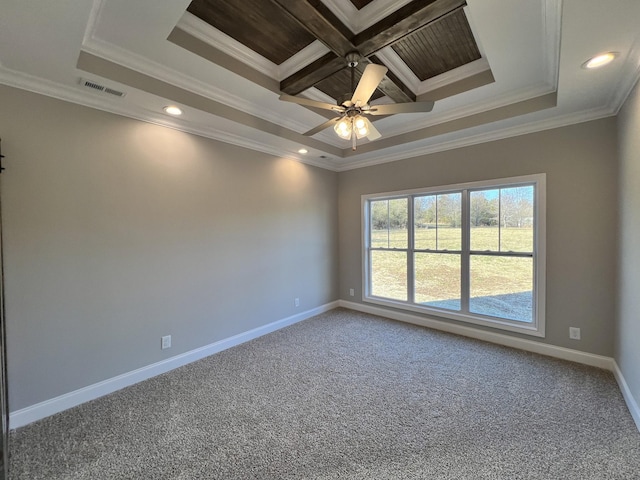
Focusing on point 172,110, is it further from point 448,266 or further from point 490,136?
point 448,266

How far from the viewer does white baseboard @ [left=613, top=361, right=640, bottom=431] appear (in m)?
1.96

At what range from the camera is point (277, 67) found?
2566 millimetres

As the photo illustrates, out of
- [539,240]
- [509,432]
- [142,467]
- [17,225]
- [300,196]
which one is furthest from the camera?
[300,196]

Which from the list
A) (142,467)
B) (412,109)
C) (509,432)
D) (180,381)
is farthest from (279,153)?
(509,432)

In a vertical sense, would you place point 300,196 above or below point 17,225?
above

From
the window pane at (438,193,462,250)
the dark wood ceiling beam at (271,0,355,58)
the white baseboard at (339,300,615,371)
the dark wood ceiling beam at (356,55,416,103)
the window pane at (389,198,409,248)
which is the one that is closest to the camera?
the dark wood ceiling beam at (271,0,355,58)

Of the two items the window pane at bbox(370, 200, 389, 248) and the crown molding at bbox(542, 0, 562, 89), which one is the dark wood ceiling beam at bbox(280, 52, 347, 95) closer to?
the crown molding at bbox(542, 0, 562, 89)

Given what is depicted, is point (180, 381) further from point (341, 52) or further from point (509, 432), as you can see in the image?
point (341, 52)

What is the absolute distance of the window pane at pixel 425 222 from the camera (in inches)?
158

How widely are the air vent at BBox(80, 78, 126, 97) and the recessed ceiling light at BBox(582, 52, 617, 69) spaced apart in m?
3.57

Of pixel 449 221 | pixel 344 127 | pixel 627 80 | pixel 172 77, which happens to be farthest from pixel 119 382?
pixel 627 80

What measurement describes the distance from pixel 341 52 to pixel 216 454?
9.86 ft

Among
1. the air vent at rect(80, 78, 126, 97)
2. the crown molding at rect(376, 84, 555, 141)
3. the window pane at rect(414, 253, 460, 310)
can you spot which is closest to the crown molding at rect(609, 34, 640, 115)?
the crown molding at rect(376, 84, 555, 141)

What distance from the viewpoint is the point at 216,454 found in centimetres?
176
